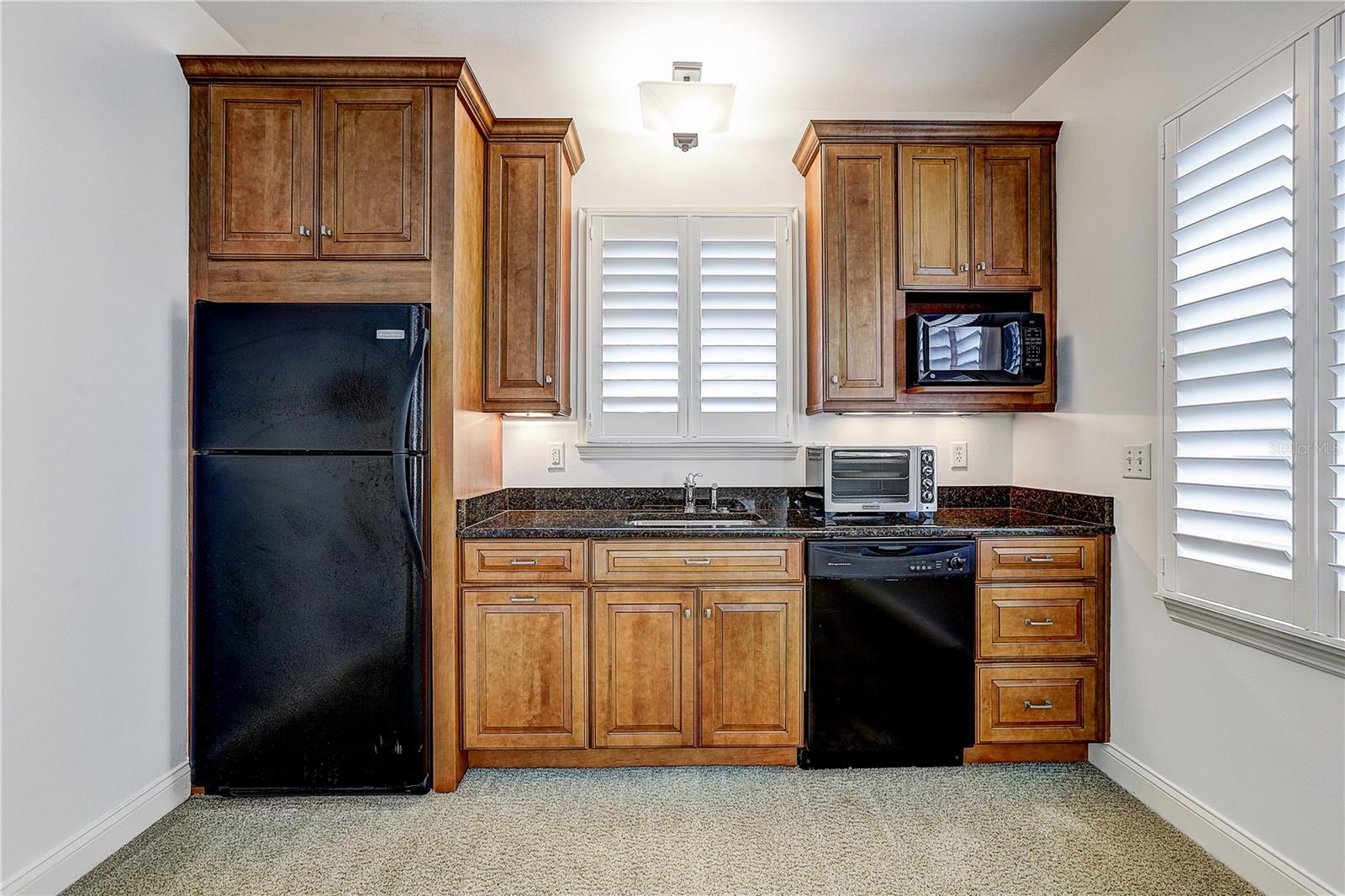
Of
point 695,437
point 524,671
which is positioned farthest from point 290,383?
point 695,437

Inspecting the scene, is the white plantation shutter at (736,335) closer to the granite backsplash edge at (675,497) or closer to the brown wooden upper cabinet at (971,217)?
the granite backsplash edge at (675,497)

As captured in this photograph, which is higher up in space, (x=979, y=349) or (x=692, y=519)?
(x=979, y=349)

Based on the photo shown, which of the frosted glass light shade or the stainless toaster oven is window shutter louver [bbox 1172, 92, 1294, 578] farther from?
the frosted glass light shade

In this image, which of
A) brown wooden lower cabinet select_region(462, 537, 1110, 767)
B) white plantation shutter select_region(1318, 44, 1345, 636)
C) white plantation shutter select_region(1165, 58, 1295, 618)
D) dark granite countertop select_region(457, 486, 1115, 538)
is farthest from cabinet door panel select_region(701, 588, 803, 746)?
white plantation shutter select_region(1318, 44, 1345, 636)

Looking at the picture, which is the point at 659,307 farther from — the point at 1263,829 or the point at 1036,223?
the point at 1263,829

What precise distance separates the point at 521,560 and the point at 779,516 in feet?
3.72

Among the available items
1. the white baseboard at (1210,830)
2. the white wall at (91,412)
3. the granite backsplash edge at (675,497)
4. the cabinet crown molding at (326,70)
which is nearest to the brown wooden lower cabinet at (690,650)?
the white baseboard at (1210,830)

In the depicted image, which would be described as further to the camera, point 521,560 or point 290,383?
point 521,560

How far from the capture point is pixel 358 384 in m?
2.24

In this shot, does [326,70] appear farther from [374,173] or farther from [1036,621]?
[1036,621]

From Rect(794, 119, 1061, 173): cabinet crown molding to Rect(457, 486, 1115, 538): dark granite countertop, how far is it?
150cm

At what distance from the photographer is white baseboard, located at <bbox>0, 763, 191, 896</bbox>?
177 centimetres

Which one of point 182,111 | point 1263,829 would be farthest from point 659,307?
point 1263,829

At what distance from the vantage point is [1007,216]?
111 inches
